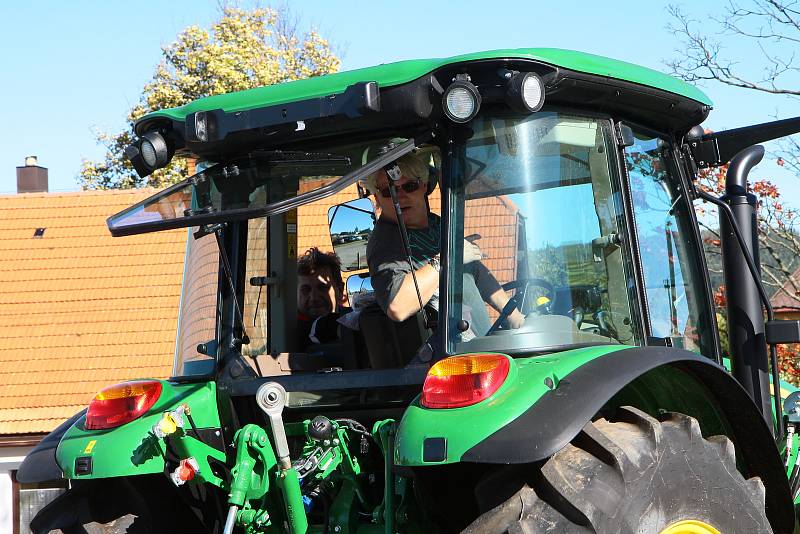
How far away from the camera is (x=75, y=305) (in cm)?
1733

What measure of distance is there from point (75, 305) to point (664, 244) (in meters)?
14.2

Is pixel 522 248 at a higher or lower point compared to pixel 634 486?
higher

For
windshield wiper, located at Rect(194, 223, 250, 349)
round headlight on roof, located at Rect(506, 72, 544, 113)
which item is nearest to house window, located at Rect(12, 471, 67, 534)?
windshield wiper, located at Rect(194, 223, 250, 349)

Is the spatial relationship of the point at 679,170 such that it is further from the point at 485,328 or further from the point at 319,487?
the point at 319,487

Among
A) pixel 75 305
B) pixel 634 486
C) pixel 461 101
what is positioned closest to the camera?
pixel 634 486

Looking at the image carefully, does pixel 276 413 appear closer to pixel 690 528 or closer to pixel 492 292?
pixel 492 292

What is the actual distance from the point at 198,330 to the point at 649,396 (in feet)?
6.30

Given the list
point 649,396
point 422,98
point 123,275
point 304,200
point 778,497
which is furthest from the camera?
point 123,275

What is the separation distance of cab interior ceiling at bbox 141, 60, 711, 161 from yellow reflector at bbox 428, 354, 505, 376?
91cm

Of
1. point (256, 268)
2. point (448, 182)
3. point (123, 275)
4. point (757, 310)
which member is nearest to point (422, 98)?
point (448, 182)

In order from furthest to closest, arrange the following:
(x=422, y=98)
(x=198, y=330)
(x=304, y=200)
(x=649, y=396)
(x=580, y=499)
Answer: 1. (x=198, y=330)
2. (x=649, y=396)
3. (x=422, y=98)
4. (x=304, y=200)
5. (x=580, y=499)

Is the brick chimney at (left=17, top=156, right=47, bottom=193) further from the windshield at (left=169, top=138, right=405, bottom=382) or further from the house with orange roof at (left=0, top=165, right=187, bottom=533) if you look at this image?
the windshield at (left=169, top=138, right=405, bottom=382)

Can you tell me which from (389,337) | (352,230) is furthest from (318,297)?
(389,337)

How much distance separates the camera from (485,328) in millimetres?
3893
